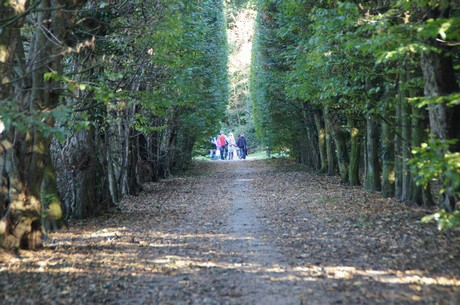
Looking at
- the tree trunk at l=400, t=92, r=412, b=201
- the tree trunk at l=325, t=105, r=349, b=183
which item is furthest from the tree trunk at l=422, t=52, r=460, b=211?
the tree trunk at l=325, t=105, r=349, b=183

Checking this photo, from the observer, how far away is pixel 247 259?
8516 mm

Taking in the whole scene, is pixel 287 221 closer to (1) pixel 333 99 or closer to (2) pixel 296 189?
(1) pixel 333 99

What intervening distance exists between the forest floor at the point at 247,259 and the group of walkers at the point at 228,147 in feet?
108

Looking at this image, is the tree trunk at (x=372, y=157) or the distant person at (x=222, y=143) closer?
the tree trunk at (x=372, y=157)

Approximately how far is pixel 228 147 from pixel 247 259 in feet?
135

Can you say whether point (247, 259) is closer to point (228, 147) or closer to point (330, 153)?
point (330, 153)

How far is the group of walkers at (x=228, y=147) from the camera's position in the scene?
47.9m

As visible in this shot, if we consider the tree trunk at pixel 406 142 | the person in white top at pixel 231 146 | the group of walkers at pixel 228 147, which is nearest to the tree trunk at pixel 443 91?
the tree trunk at pixel 406 142

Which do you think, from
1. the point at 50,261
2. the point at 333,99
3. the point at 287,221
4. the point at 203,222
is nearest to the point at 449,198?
the point at 287,221

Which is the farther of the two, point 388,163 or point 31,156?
point 388,163

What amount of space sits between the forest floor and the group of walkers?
33069 millimetres

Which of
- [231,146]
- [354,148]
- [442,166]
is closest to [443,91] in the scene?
[442,166]

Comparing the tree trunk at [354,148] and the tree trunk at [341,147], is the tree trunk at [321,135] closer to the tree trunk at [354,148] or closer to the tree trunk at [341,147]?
the tree trunk at [341,147]

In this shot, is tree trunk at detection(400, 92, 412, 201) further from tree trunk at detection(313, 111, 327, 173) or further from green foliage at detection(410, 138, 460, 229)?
tree trunk at detection(313, 111, 327, 173)
